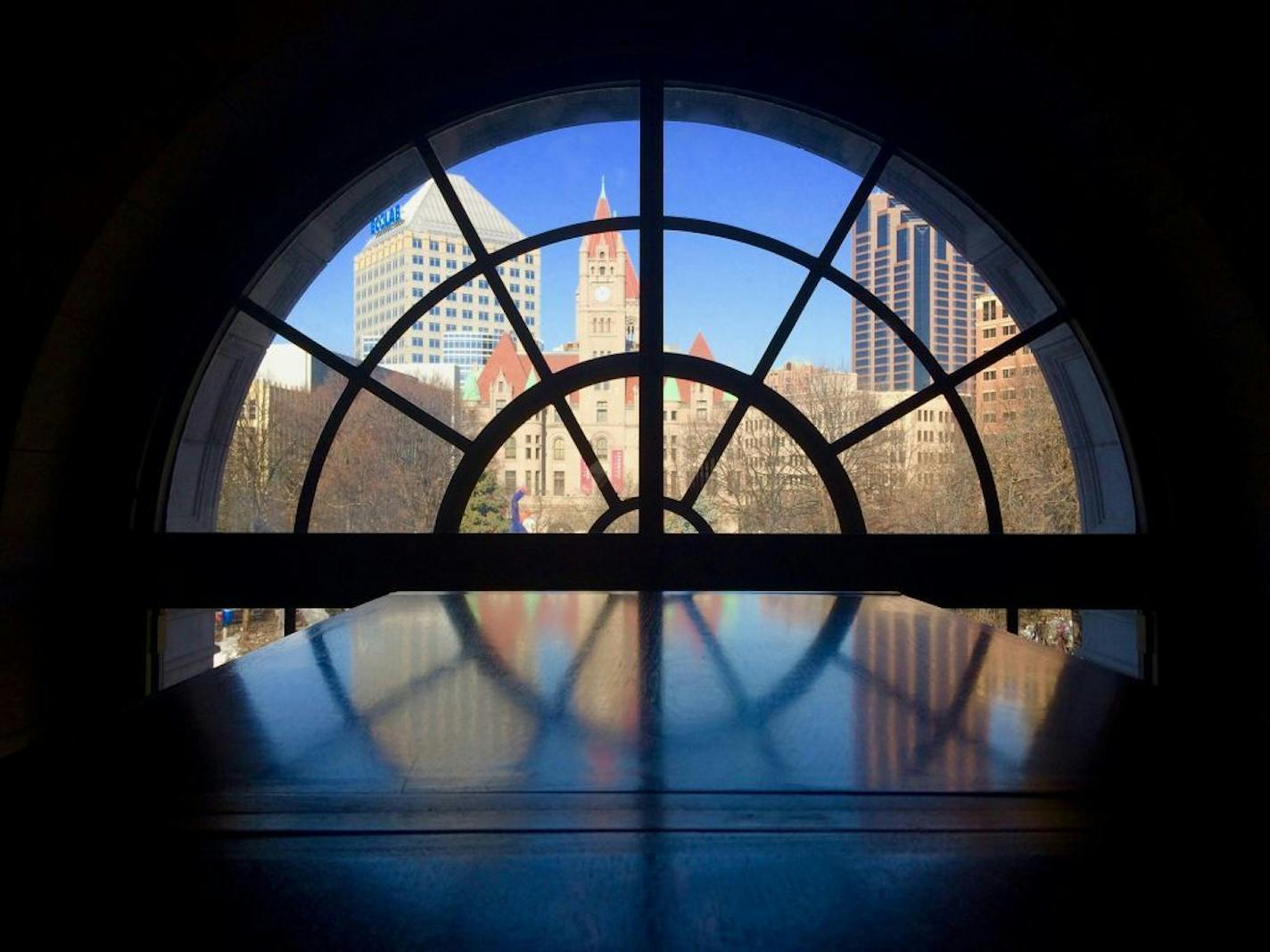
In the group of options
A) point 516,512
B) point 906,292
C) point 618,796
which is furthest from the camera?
point 906,292

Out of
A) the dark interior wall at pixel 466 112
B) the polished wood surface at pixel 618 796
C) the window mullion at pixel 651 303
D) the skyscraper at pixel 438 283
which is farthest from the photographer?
the skyscraper at pixel 438 283

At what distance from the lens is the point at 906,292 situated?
4270 mm

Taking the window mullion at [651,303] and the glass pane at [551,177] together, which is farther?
the glass pane at [551,177]

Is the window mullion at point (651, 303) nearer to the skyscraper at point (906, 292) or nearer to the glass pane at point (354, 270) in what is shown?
the skyscraper at point (906, 292)

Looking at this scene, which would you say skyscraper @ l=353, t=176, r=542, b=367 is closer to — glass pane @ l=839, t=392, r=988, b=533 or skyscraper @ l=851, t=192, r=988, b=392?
skyscraper @ l=851, t=192, r=988, b=392

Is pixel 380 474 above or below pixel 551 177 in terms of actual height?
below

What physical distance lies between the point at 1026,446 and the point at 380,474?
3.14 m

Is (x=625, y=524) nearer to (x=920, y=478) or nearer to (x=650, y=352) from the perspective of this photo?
(x=650, y=352)

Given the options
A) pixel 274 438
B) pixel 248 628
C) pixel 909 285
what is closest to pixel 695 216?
pixel 909 285

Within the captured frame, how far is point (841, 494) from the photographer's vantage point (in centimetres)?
412

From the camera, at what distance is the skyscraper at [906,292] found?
420cm

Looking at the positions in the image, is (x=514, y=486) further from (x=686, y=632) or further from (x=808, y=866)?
(x=808, y=866)

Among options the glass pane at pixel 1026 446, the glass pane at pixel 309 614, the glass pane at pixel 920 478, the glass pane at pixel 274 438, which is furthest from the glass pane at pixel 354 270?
the glass pane at pixel 1026 446

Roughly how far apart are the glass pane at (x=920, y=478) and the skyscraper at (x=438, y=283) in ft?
5.71
